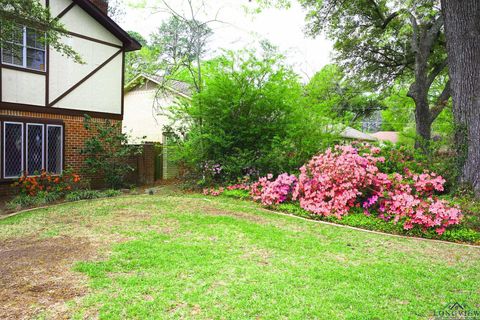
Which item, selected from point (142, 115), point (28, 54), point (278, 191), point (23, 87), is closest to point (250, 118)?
point (278, 191)

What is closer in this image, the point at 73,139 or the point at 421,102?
the point at 73,139

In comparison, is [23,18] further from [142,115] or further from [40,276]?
[142,115]

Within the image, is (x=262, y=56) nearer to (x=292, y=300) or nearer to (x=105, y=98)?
(x=105, y=98)

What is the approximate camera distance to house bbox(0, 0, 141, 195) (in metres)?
9.38

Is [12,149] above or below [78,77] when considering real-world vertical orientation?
below

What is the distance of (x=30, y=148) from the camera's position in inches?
386

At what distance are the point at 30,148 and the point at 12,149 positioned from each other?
446 millimetres

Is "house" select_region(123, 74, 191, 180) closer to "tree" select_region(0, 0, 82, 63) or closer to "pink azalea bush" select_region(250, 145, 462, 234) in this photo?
"tree" select_region(0, 0, 82, 63)

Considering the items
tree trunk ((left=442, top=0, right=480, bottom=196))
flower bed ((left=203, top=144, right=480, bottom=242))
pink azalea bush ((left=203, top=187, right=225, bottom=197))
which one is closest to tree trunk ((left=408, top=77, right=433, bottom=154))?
tree trunk ((left=442, top=0, right=480, bottom=196))

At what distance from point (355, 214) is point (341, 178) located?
2.57ft

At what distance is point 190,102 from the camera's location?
443 inches

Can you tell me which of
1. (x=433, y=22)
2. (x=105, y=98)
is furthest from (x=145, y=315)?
(x=433, y=22)

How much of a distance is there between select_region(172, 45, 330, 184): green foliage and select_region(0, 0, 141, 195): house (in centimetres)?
321

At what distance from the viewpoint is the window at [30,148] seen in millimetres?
9352
